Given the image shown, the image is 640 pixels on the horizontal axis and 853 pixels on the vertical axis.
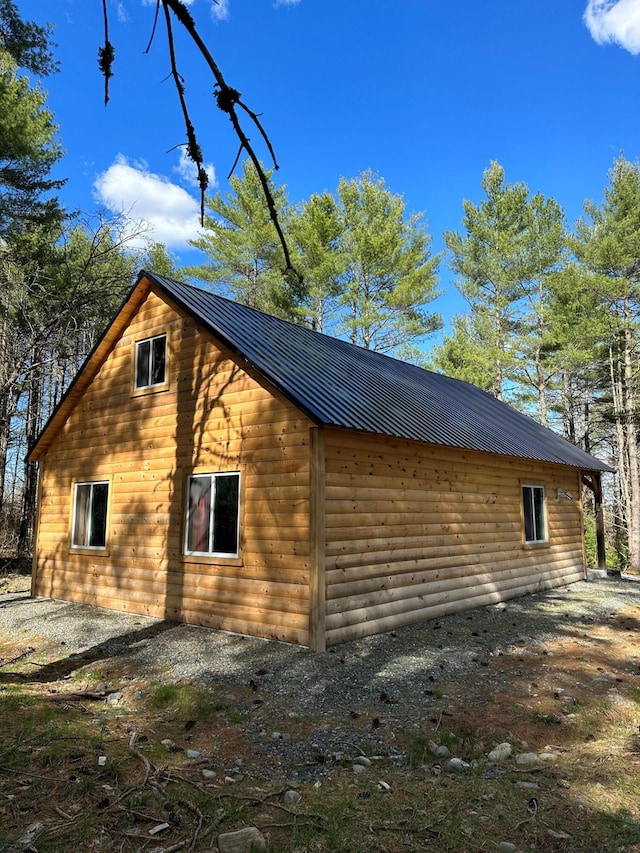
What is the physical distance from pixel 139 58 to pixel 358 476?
6.46 metres

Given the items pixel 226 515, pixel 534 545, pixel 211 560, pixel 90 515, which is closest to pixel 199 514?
pixel 226 515

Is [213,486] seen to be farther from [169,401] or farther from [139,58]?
[139,58]

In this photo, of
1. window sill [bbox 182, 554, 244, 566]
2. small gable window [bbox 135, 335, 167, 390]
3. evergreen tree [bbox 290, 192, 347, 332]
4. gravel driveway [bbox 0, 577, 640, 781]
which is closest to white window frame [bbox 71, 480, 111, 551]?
gravel driveway [bbox 0, 577, 640, 781]

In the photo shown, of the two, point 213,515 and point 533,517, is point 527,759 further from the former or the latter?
point 533,517

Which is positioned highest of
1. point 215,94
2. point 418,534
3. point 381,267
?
point 381,267

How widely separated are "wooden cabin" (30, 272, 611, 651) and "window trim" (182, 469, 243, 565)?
0.03 m

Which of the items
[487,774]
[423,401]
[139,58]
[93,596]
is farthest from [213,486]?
[139,58]

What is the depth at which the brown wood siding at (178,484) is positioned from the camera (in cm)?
730

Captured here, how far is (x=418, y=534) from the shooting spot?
8828mm

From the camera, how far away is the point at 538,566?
12.3 m

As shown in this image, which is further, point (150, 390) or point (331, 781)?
point (150, 390)

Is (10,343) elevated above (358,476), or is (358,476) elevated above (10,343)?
(10,343)

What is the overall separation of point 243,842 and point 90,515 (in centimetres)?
900

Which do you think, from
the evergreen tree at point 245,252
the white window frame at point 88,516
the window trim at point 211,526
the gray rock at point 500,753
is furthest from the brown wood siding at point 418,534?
the evergreen tree at point 245,252
